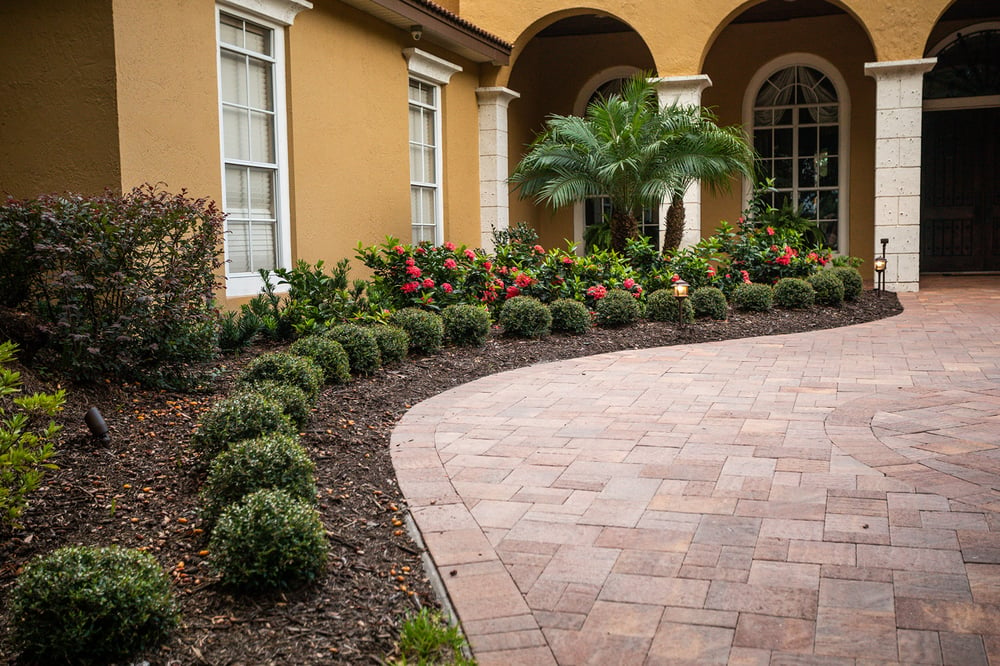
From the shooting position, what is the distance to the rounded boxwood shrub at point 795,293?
10.3 metres

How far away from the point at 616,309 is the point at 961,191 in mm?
9424

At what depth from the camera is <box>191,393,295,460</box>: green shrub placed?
4102mm

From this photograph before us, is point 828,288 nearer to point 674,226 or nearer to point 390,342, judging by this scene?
point 674,226

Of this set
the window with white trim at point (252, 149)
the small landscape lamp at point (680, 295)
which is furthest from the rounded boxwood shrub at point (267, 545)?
the small landscape lamp at point (680, 295)

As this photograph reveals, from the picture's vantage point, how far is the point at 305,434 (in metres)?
4.75

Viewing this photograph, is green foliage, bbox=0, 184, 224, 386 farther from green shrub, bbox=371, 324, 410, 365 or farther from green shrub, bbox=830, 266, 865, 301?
green shrub, bbox=830, 266, 865, 301

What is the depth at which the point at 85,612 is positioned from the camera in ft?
8.33

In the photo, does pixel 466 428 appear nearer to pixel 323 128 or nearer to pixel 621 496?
pixel 621 496

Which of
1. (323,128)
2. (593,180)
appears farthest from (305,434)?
(593,180)

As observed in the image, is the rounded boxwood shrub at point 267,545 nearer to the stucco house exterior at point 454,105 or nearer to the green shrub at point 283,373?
the green shrub at point 283,373

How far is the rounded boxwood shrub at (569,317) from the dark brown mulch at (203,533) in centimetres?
247

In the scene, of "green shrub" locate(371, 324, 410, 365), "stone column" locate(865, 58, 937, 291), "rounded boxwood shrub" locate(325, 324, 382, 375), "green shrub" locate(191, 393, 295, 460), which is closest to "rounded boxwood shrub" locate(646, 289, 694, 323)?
"green shrub" locate(371, 324, 410, 365)

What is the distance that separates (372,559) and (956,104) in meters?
15.0

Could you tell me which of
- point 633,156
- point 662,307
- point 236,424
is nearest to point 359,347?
point 236,424
